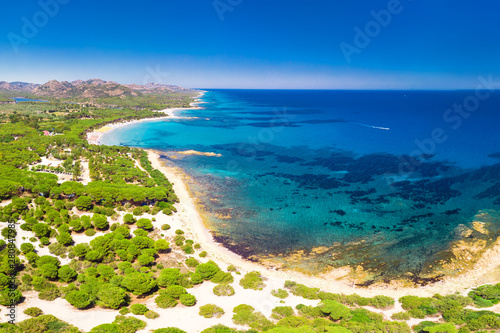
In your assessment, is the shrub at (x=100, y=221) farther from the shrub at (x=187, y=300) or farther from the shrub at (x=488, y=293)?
the shrub at (x=488, y=293)

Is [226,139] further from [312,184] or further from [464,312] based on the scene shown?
[464,312]

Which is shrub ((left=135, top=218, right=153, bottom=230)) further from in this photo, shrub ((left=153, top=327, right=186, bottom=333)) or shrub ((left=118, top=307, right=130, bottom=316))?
shrub ((left=153, top=327, right=186, bottom=333))

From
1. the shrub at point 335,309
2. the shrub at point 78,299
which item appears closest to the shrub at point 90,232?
the shrub at point 78,299

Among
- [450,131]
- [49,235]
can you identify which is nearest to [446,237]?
[49,235]

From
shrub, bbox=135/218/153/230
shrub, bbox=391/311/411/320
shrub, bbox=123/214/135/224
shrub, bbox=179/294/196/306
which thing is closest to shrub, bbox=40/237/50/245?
shrub, bbox=123/214/135/224

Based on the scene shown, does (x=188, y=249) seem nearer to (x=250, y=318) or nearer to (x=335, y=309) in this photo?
(x=250, y=318)

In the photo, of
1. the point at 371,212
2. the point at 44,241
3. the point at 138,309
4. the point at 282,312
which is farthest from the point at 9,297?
the point at 371,212
